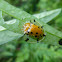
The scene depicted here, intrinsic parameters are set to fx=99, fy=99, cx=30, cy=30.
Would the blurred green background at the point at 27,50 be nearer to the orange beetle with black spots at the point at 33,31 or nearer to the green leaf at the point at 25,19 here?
the orange beetle with black spots at the point at 33,31

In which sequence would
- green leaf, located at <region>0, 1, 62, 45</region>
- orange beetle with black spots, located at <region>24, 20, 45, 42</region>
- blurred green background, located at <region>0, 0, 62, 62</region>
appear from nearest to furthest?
green leaf, located at <region>0, 1, 62, 45</region> < orange beetle with black spots, located at <region>24, 20, 45, 42</region> < blurred green background, located at <region>0, 0, 62, 62</region>

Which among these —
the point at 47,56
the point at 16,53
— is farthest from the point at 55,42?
the point at 16,53

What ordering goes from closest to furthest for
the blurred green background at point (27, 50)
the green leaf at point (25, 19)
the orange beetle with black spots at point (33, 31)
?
the green leaf at point (25, 19)
the orange beetle with black spots at point (33, 31)
the blurred green background at point (27, 50)

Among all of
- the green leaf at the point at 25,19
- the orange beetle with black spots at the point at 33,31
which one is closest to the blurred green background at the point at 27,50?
the orange beetle with black spots at the point at 33,31

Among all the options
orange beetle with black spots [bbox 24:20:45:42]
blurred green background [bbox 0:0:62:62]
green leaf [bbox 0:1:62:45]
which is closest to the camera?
green leaf [bbox 0:1:62:45]

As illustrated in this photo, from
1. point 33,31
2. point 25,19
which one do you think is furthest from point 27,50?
point 25,19

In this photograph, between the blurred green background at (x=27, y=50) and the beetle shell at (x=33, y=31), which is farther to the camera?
the blurred green background at (x=27, y=50)

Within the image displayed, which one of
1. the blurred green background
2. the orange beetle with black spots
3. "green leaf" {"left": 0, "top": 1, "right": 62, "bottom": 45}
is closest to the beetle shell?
the orange beetle with black spots

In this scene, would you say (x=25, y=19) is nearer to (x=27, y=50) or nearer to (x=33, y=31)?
(x=33, y=31)

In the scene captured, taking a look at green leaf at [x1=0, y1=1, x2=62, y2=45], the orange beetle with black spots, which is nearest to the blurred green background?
the orange beetle with black spots

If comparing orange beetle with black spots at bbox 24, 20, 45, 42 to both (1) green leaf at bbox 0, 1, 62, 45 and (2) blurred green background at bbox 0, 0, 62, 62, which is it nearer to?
(1) green leaf at bbox 0, 1, 62, 45

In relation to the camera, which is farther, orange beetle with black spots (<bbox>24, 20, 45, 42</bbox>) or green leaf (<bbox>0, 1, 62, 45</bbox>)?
orange beetle with black spots (<bbox>24, 20, 45, 42</bbox>)

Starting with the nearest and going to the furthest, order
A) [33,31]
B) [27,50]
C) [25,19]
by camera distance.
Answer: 1. [25,19]
2. [33,31]
3. [27,50]
